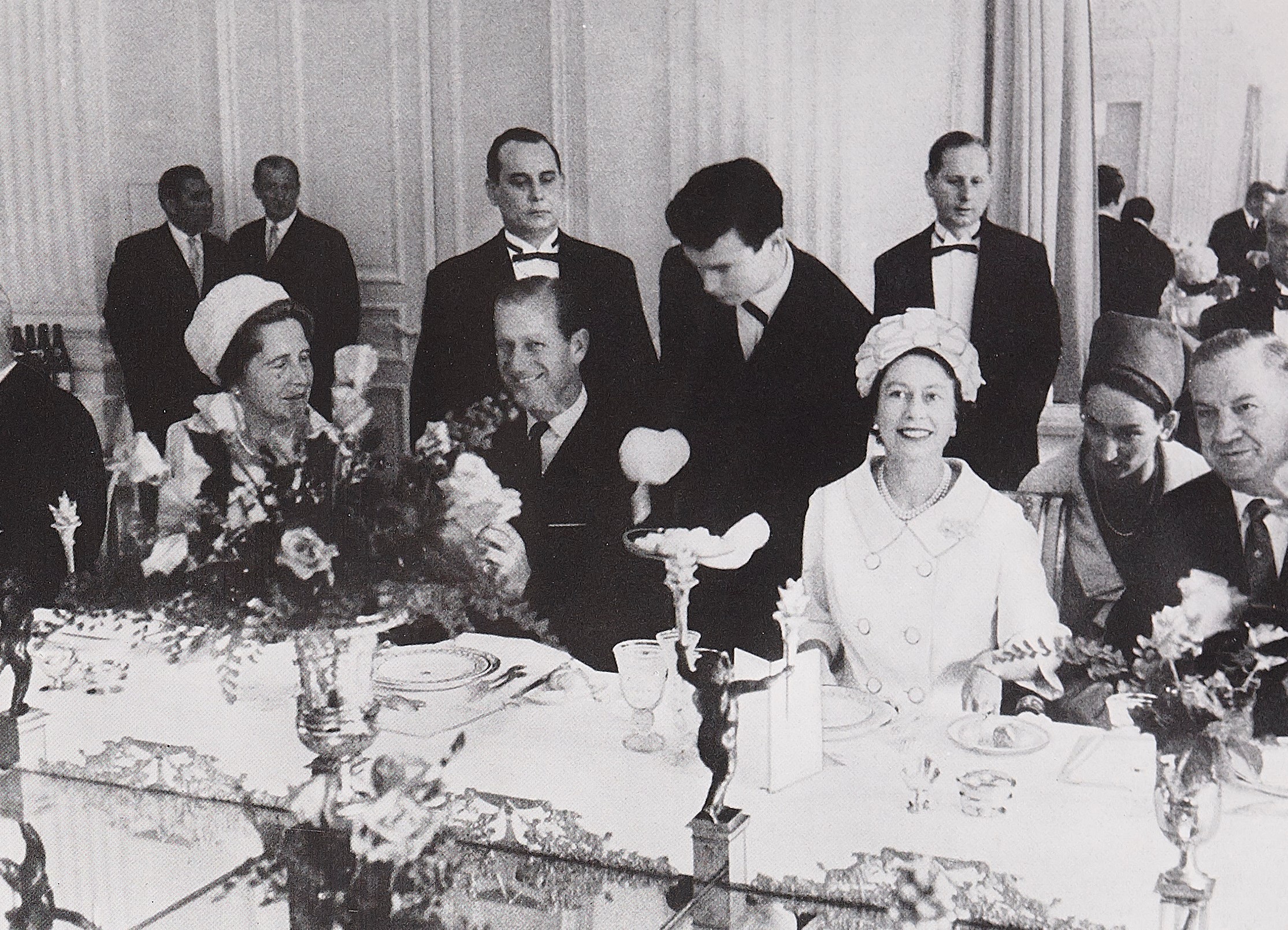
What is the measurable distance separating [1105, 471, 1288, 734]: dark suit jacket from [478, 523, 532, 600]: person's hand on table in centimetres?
121

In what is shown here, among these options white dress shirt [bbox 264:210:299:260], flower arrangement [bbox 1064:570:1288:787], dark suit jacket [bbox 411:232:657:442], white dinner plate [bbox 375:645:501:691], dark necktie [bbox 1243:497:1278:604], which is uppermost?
white dress shirt [bbox 264:210:299:260]

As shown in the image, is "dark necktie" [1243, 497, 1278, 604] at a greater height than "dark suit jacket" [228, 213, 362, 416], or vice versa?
"dark suit jacket" [228, 213, 362, 416]

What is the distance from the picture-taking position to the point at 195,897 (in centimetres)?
232

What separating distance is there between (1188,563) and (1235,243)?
1.85ft

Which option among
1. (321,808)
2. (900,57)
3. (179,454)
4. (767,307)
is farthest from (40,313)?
(900,57)

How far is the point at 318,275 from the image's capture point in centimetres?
310

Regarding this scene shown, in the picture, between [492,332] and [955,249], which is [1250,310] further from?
[492,332]

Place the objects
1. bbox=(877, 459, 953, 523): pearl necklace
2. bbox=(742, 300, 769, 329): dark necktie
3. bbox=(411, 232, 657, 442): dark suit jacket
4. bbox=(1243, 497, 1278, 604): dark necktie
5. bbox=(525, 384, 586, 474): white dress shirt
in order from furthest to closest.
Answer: bbox=(525, 384, 586, 474): white dress shirt → bbox=(411, 232, 657, 442): dark suit jacket → bbox=(742, 300, 769, 329): dark necktie → bbox=(877, 459, 953, 523): pearl necklace → bbox=(1243, 497, 1278, 604): dark necktie

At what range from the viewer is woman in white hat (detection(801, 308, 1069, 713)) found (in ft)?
8.38

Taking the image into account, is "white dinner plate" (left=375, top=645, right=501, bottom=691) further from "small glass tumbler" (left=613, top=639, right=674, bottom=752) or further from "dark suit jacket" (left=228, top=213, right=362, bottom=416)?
"dark suit jacket" (left=228, top=213, right=362, bottom=416)

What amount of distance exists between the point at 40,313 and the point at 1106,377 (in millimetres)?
2514

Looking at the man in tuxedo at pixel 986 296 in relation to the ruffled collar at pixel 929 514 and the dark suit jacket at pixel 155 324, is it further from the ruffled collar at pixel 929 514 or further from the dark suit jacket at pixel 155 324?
the dark suit jacket at pixel 155 324

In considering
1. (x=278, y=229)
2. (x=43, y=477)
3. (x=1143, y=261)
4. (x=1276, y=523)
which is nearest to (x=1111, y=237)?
(x=1143, y=261)

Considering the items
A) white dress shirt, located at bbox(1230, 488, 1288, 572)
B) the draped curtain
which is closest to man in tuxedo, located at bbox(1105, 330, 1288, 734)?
white dress shirt, located at bbox(1230, 488, 1288, 572)
